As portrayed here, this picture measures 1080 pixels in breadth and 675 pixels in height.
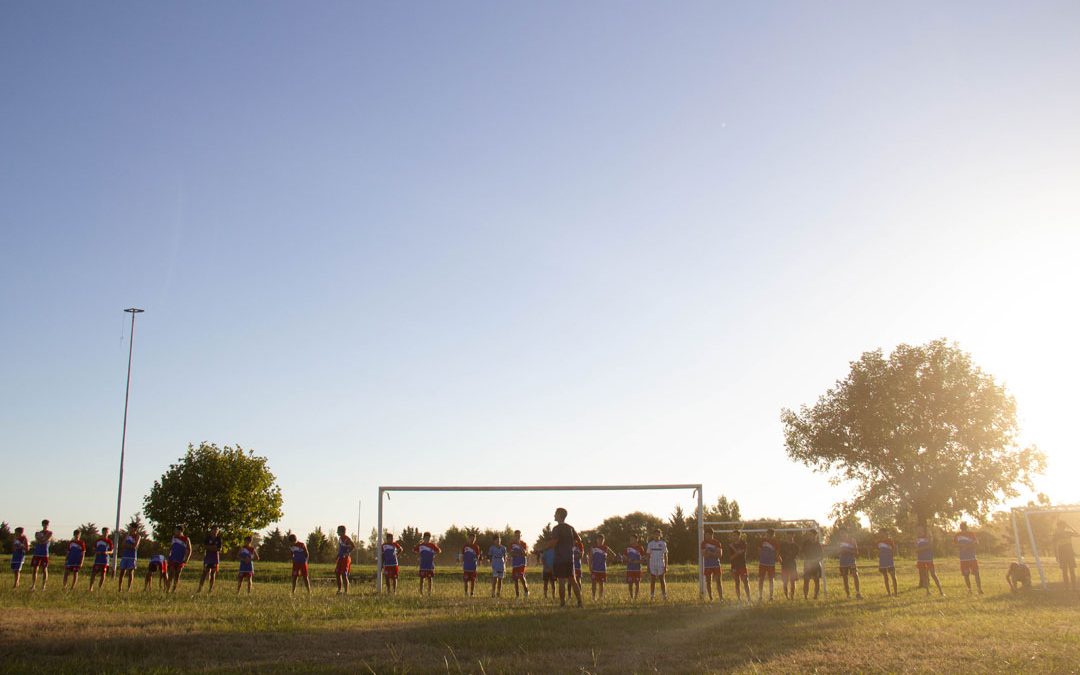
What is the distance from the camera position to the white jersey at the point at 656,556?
859 inches

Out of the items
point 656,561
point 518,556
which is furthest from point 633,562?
point 518,556

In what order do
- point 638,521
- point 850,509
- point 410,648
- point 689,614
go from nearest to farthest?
point 410,648
point 689,614
point 850,509
point 638,521

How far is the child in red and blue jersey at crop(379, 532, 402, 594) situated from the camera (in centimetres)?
2322

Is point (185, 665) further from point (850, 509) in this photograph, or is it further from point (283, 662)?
point (850, 509)

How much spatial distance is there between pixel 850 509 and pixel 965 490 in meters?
6.87

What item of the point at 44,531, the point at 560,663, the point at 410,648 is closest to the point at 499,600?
the point at 410,648

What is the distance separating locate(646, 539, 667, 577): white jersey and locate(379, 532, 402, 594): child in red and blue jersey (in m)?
7.47

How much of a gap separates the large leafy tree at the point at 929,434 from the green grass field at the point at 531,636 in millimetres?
26546

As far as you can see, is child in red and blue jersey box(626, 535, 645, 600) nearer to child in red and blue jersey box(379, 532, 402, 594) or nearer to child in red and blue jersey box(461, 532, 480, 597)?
child in red and blue jersey box(461, 532, 480, 597)

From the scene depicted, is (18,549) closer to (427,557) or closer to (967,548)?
(427,557)

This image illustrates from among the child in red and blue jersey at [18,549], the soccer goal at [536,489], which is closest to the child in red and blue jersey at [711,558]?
the soccer goal at [536,489]

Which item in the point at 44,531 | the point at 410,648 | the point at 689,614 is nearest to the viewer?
the point at 410,648

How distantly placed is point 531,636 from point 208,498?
41.3 meters

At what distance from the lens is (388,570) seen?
2327 cm
